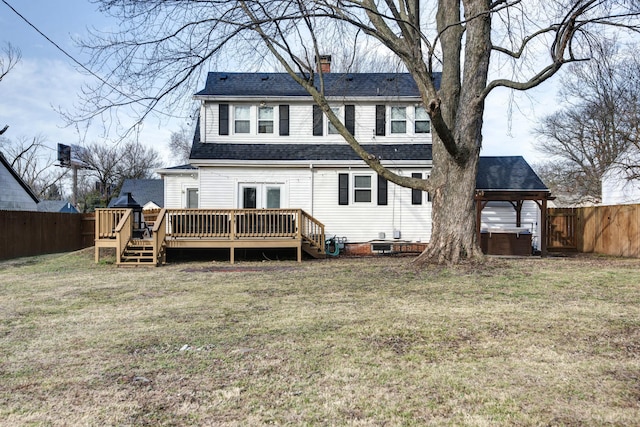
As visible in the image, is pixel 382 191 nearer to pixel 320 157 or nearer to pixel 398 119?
pixel 320 157

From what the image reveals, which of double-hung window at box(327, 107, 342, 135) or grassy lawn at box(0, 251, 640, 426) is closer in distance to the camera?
grassy lawn at box(0, 251, 640, 426)

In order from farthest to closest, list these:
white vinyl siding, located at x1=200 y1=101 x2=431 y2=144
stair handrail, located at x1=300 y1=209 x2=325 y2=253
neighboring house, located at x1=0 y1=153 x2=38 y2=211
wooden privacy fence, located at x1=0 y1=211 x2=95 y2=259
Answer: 1. neighboring house, located at x1=0 y1=153 x2=38 y2=211
2. wooden privacy fence, located at x1=0 y1=211 x2=95 y2=259
3. white vinyl siding, located at x1=200 y1=101 x2=431 y2=144
4. stair handrail, located at x1=300 y1=209 x2=325 y2=253

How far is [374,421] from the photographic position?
297 centimetres

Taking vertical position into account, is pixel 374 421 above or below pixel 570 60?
below

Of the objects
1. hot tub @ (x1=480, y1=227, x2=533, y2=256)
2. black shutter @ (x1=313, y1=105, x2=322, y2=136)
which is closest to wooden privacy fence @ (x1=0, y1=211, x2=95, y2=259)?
black shutter @ (x1=313, y1=105, x2=322, y2=136)

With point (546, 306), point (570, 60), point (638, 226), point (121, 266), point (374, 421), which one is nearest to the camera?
point (374, 421)

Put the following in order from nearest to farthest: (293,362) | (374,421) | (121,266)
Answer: (374,421), (293,362), (121,266)

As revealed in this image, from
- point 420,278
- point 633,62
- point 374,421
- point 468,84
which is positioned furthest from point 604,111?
point 374,421

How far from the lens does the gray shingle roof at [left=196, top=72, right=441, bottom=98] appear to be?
16.3 metres

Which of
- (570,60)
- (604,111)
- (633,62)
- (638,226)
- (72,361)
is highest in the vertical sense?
(633,62)

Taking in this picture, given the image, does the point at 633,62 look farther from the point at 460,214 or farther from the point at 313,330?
the point at 313,330

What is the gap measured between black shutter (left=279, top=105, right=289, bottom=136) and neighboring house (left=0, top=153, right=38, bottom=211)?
13.2 m

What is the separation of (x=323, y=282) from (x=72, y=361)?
5.39 meters

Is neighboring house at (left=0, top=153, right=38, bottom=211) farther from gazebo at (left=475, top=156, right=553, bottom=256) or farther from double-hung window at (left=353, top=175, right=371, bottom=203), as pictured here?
gazebo at (left=475, top=156, right=553, bottom=256)
